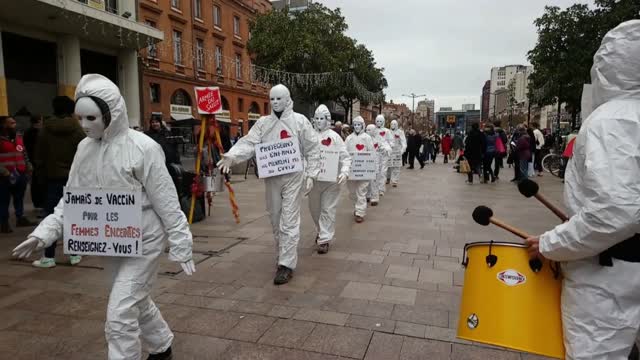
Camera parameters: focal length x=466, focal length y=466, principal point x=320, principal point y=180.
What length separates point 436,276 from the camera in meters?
5.04

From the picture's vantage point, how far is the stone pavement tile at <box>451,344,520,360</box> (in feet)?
10.6

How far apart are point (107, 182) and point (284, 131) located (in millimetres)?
2480

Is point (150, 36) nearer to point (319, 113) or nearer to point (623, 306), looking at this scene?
point (319, 113)

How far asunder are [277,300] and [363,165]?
469cm

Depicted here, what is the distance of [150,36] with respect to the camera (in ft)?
65.0

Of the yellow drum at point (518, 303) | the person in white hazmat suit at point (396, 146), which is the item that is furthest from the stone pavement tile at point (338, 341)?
the person in white hazmat suit at point (396, 146)

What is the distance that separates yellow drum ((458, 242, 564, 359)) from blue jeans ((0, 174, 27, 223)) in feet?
24.5

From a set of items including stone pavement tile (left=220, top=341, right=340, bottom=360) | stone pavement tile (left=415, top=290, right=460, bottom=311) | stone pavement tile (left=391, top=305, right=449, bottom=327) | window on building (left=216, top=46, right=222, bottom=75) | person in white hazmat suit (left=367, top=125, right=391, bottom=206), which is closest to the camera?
stone pavement tile (left=220, top=341, right=340, bottom=360)

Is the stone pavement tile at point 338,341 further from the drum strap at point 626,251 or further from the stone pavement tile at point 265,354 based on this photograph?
the drum strap at point 626,251

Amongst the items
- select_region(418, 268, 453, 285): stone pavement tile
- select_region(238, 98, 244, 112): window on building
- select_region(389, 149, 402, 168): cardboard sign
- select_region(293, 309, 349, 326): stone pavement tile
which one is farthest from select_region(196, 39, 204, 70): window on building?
select_region(293, 309, 349, 326): stone pavement tile

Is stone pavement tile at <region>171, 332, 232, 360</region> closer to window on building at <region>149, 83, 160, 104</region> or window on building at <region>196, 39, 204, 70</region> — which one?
window on building at <region>149, 83, 160, 104</region>

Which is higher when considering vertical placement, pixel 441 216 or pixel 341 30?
pixel 341 30

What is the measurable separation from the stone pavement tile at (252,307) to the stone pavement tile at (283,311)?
51mm

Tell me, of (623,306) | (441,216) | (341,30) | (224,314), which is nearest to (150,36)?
(341,30)
